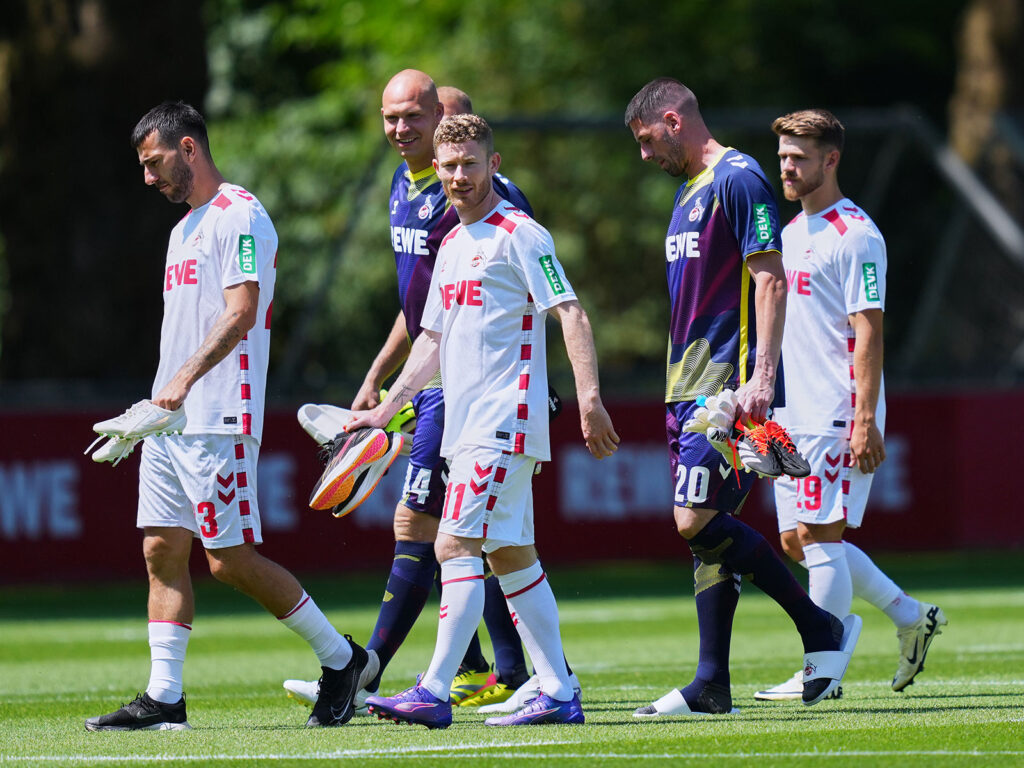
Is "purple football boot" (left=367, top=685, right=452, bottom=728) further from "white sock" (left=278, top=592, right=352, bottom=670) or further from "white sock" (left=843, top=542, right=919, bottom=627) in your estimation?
"white sock" (left=843, top=542, right=919, bottom=627)

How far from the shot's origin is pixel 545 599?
7035mm

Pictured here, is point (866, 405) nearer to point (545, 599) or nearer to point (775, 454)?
point (775, 454)

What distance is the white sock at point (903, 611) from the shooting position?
8.17 m

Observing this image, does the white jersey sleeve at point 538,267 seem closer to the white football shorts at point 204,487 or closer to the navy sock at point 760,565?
the navy sock at point 760,565

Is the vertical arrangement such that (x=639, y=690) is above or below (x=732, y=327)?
below

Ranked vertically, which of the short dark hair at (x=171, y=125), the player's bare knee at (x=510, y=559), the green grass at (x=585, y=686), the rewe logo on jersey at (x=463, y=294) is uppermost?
the short dark hair at (x=171, y=125)

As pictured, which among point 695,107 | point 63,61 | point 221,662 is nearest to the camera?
point 695,107

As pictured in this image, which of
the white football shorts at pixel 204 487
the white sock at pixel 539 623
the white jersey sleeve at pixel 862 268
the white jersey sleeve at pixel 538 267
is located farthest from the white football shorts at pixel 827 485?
the white football shorts at pixel 204 487

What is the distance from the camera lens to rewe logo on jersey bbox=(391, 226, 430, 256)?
8078 mm

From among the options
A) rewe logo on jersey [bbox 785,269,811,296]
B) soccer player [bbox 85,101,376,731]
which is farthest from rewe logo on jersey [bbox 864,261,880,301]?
soccer player [bbox 85,101,376,731]

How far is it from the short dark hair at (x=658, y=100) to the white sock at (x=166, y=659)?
2.83 meters

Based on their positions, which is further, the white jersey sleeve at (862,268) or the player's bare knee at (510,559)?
the white jersey sleeve at (862,268)

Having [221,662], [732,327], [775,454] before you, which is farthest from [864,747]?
[221,662]

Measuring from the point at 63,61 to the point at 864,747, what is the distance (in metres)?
14.5
